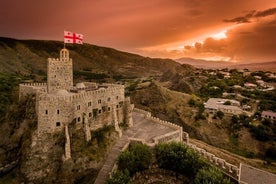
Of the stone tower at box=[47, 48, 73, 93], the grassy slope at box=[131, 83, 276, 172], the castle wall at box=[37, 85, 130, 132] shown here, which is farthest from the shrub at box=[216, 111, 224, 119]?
the stone tower at box=[47, 48, 73, 93]

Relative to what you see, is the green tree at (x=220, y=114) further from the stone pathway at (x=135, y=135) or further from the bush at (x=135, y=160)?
the bush at (x=135, y=160)

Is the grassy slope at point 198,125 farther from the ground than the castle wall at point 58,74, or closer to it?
closer to it

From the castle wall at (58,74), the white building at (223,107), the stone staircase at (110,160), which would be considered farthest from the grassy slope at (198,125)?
the castle wall at (58,74)

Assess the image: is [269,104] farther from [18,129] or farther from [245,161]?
[18,129]

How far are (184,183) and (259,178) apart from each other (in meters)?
9.17

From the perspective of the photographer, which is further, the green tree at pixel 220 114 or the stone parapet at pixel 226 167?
the green tree at pixel 220 114

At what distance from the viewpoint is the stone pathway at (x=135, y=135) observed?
3391 cm

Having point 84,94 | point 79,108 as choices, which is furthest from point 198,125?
point 79,108

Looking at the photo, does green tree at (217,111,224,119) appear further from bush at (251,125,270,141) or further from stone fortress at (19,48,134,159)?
stone fortress at (19,48,134,159)

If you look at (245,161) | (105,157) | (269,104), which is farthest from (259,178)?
(269,104)

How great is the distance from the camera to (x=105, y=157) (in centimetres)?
3697

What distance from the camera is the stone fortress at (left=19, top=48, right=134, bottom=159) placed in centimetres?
3559

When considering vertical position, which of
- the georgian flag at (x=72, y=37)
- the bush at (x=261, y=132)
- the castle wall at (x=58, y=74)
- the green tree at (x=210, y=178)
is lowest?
the bush at (x=261, y=132)

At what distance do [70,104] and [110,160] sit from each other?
10.3 meters
